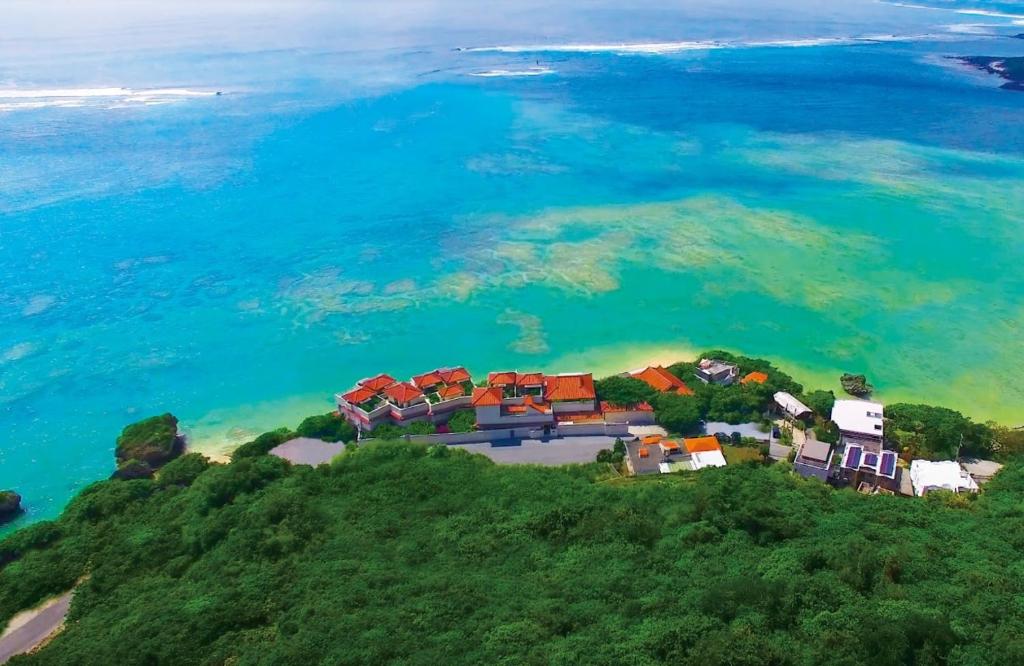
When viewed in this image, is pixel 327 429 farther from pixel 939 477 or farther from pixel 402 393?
pixel 939 477

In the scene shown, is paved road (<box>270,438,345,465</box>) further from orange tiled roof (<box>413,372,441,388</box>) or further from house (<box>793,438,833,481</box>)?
house (<box>793,438,833,481</box>)

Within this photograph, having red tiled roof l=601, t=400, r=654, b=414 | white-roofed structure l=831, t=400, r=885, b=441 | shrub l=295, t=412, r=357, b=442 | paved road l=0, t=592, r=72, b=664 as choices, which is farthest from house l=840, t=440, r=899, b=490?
paved road l=0, t=592, r=72, b=664

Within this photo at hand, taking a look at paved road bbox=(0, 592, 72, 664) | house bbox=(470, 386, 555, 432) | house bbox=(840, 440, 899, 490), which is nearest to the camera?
paved road bbox=(0, 592, 72, 664)

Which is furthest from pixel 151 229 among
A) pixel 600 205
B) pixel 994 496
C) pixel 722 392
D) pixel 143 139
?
pixel 994 496

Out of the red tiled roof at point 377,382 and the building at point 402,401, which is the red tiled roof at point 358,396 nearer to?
the building at point 402,401

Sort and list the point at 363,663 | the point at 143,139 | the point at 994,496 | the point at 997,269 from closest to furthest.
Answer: the point at 363,663 < the point at 994,496 < the point at 997,269 < the point at 143,139

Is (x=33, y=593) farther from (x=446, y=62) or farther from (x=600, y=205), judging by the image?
(x=446, y=62)

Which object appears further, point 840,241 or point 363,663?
point 840,241
